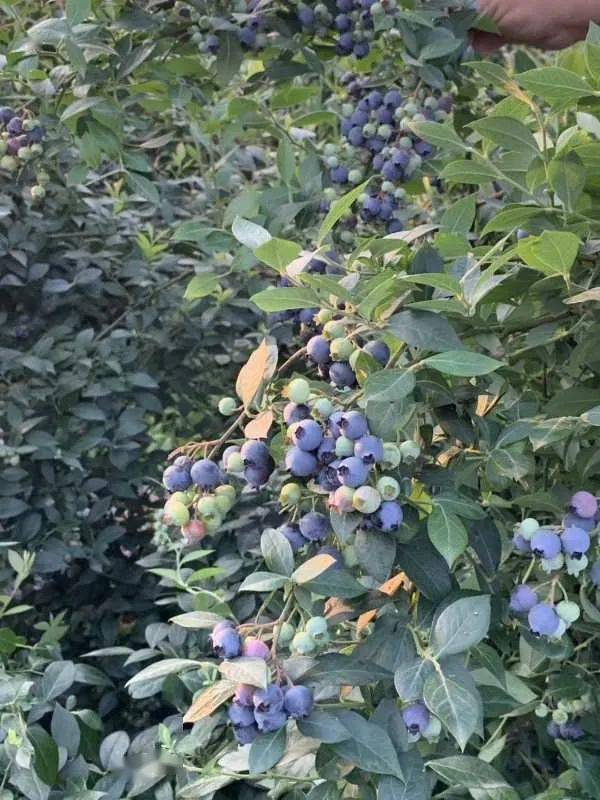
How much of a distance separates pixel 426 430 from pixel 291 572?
193mm

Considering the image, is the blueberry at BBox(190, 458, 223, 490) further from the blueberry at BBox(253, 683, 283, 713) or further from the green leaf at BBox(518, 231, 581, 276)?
the green leaf at BBox(518, 231, 581, 276)

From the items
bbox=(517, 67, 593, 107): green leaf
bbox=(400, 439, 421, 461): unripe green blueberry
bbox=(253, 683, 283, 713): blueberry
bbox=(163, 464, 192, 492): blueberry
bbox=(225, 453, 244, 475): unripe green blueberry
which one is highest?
bbox=(517, 67, 593, 107): green leaf

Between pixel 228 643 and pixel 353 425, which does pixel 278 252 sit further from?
pixel 228 643

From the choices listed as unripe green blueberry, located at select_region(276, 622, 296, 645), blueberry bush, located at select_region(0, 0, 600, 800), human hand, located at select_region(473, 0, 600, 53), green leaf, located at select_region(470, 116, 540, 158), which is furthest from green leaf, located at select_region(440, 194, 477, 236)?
human hand, located at select_region(473, 0, 600, 53)

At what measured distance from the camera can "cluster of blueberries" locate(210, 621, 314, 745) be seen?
2.28 feet

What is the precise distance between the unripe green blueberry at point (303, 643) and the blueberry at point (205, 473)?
0.15 m

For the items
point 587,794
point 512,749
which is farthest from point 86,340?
point 587,794

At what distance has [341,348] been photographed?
0.77m

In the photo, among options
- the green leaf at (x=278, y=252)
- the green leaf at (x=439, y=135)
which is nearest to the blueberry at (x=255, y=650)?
the green leaf at (x=278, y=252)

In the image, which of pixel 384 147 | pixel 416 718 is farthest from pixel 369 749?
pixel 384 147

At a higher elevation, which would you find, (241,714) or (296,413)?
(296,413)

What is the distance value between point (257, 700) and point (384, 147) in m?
1.11

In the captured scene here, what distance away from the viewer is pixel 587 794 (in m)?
0.99

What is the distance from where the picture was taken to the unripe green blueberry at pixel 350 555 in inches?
29.6
